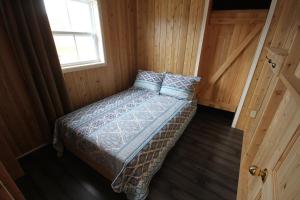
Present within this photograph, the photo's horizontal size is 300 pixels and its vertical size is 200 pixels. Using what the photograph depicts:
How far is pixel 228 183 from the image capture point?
158cm

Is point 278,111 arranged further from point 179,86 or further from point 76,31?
point 76,31

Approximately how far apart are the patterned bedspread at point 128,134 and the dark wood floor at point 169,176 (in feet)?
0.74

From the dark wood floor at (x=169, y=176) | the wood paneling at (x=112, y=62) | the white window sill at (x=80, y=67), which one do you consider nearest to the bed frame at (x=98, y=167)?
the dark wood floor at (x=169, y=176)

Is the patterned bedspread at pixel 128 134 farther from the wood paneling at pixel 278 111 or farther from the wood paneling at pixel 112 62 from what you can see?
the wood paneling at pixel 278 111

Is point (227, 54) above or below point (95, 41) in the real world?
below

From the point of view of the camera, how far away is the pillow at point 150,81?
273 cm

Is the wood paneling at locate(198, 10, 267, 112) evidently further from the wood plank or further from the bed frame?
the bed frame

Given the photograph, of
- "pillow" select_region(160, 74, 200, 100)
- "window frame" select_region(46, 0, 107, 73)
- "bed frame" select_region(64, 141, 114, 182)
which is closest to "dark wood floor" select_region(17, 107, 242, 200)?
Answer: "bed frame" select_region(64, 141, 114, 182)

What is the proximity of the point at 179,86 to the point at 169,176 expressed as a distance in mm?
1432

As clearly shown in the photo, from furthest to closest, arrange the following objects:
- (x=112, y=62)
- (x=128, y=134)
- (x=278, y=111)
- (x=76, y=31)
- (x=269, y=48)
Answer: (x=112, y=62)
(x=76, y=31)
(x=269, y=48)
(x=128, y=134)
(x=278, y=111)

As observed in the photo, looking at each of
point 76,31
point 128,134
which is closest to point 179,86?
point 128,134

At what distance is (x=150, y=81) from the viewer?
2766mm

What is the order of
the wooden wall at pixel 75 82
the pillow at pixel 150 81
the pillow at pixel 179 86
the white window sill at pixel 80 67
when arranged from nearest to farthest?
the wooden wall at pixel 75 82
the white window sill at pixel 80 67
the pillow at pixel 179 86
the pillow at pixel 150 81

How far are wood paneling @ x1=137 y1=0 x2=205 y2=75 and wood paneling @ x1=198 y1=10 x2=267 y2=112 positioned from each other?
271 millimetres
